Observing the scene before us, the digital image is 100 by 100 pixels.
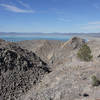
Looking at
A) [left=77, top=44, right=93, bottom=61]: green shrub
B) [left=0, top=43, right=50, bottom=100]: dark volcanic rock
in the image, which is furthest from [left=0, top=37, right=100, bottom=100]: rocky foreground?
[left=77, top=44, right=93, bottom=61]: green shrub

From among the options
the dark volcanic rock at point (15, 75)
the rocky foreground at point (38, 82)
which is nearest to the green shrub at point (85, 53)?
the rocky foreground at point (38, 82)

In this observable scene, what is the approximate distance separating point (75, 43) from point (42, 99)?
51.2 m

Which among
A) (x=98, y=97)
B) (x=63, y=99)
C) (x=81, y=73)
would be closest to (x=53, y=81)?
(x=81, y=73)

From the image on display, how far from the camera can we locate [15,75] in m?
27.9

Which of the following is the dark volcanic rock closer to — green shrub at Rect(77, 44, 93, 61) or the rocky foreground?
the rocky foreground

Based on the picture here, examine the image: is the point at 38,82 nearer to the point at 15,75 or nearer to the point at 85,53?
the point at 15,75

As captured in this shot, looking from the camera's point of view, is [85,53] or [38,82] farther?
[85,53]

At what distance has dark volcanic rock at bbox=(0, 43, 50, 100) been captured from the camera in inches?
981

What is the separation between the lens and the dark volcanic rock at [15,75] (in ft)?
81.8

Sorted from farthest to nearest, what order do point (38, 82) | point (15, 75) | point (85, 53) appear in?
point (85, 53)
point (38, 82)
point (15, 75)

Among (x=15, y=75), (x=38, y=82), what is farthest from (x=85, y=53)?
(x=15, y=75)

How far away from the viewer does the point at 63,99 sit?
19625mm

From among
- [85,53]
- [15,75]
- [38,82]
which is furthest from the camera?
[85,53]

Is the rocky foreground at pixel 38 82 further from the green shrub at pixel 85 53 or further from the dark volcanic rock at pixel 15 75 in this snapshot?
the green shrub at pixel 85 53
